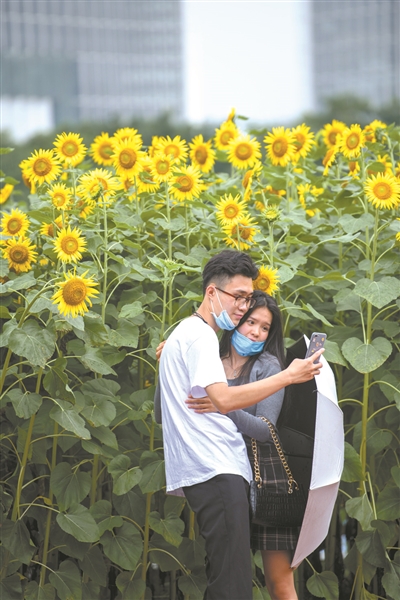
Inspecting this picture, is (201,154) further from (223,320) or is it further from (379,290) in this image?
(223,320)

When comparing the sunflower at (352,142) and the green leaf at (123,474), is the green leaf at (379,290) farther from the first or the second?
the green leaf at (123,474)

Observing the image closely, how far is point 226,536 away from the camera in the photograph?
302 cm

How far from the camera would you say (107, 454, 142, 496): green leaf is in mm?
3766

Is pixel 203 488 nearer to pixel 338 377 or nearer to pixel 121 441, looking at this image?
pixel 121 441

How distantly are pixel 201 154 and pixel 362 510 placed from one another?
2.17 m

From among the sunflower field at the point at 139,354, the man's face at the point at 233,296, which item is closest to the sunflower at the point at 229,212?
the sunflower field at the point at 139,354

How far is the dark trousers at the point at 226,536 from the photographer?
9.88 feet

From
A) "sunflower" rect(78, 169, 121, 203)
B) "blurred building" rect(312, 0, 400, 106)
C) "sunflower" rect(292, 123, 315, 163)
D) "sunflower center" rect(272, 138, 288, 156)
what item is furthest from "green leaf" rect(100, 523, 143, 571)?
"blurred building" rect(312, 0, 400, 106)

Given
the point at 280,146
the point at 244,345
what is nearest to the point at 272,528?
the point at 244,345

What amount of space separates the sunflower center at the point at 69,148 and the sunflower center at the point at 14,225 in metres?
0.47

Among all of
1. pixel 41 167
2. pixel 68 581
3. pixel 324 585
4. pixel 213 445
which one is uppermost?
pixel 41 167

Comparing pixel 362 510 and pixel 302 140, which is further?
pixel 302 140

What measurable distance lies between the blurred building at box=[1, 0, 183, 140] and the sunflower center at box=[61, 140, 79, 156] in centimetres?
7564

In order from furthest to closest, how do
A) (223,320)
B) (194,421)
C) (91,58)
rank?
(91,58) < (223,320) < (194,421)
